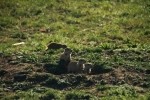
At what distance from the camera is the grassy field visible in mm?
12984

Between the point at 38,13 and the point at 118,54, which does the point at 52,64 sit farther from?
the point at 38,13

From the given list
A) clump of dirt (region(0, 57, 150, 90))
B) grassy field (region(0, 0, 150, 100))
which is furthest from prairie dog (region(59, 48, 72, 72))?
clump of dirt (region(0, 57, 150, 90))

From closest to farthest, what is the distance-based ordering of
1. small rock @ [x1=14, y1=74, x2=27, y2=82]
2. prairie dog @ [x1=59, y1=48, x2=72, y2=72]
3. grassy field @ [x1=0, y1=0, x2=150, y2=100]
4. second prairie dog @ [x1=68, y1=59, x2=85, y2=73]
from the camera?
grassy field @ [x1=0, y1=0, x2=150, y2=100] → small rock @ [x1=14, y1=74, x2=27, y2=82] → second prairie dog @ [x1=68, y1=59, x2=85, y2=73] → prairie dog @ [x1=59, y1=48, x2=72, y2=72]

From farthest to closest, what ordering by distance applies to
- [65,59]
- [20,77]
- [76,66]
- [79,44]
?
[79,44] → [65,59] → [76,66] → [20,77]

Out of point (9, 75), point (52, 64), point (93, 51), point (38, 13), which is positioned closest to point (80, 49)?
point (93, 51)

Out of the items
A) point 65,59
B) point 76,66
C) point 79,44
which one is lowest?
point 79,44

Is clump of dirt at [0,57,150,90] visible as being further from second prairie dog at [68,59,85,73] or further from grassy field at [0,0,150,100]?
second prairie dog at [68,59,85,73]

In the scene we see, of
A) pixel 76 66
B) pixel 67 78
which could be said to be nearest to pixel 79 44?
pixel 76 66

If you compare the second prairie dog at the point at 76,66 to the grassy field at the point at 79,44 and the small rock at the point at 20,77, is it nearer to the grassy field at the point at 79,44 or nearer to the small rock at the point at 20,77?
the grassy field at the point at 79,44

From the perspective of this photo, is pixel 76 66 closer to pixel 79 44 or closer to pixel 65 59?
pixel 65 59

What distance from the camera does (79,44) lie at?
707 inches

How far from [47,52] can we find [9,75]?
2.38 metres

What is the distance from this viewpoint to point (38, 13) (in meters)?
23.0

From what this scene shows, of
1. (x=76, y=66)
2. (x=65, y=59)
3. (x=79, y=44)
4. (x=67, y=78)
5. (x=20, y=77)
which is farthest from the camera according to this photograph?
(x=79, y=44)
